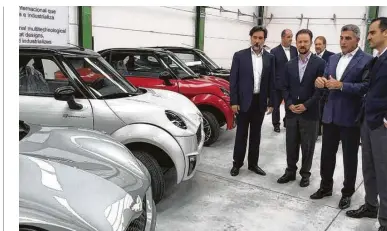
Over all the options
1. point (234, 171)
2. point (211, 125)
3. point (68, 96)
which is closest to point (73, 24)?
point (211, 125)

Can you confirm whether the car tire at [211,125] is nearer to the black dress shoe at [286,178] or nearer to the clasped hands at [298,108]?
the black dress shoe at [286,178]

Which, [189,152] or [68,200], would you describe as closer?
[68,200]

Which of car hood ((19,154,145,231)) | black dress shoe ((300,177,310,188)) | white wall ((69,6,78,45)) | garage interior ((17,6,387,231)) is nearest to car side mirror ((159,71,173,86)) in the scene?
garage interior ((17,6,387,231))

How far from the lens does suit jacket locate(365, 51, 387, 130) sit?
2594 millimetres

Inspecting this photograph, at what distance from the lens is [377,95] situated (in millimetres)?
2635

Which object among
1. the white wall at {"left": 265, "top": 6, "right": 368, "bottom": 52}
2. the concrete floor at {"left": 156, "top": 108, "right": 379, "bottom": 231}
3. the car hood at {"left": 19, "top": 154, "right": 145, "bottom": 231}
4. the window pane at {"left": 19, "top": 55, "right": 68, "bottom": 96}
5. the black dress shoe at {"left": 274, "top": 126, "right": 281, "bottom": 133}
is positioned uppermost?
the white wall at {"left": 265, "top": 6, "right": 368, "bottom": 52}

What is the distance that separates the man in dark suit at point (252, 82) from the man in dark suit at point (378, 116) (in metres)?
1.21

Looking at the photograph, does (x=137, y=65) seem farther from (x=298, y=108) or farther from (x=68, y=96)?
(x=298, y=108)

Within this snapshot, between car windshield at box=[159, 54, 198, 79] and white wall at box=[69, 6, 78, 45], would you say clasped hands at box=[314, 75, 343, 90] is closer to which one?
car windshield at box=[159, 54, 198, 79]

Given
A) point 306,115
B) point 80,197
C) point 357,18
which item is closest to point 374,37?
point 306,115

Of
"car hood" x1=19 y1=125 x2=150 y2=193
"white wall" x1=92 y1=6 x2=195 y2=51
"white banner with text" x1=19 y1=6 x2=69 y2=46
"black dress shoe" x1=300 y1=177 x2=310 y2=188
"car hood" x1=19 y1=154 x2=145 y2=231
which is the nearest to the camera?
"car hood" x1=19 y1=154 x2=145 y2=231

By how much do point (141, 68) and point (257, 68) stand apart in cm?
220

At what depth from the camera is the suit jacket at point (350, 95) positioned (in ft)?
9.63

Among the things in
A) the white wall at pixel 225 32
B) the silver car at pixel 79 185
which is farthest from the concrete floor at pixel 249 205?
the white wall at pixel 225 32
